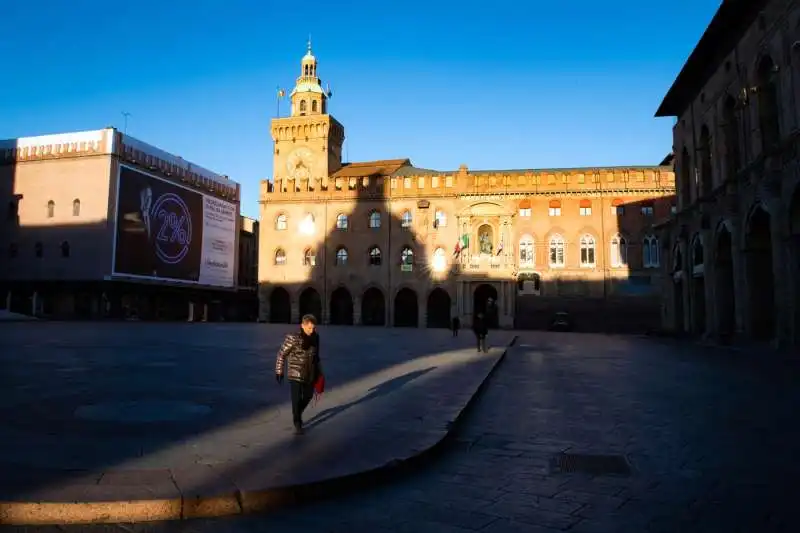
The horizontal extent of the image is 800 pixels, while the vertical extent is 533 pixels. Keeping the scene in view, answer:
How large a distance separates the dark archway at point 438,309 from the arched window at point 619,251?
559 inches

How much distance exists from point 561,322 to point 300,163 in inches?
1160

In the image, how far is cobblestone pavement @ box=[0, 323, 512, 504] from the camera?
4711 mm

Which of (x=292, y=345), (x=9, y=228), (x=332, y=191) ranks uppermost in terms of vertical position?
(x=332, y=191)

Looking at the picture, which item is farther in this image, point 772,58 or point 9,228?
point 9,228

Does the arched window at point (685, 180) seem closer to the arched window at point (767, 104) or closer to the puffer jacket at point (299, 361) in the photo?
the arched window at point (767, 104)

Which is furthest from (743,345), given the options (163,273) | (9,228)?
(9,228)

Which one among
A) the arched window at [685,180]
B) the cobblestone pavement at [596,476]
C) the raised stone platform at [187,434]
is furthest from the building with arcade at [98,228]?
the cobblestone pavement at [596,476]

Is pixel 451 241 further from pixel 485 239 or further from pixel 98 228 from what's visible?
pixel 98 228

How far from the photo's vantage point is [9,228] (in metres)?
55.2

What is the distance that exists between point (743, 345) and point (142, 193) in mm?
47642

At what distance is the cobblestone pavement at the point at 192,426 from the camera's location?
15.5 feet

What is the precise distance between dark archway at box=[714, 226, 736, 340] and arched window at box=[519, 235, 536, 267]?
77.5 feet

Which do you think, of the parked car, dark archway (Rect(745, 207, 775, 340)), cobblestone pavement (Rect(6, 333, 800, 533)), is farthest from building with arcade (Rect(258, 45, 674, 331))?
cobblestone pavement (Rect(6, 333, 800, 533))

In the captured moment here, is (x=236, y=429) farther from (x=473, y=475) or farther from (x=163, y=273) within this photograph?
(x=163, y=273)
